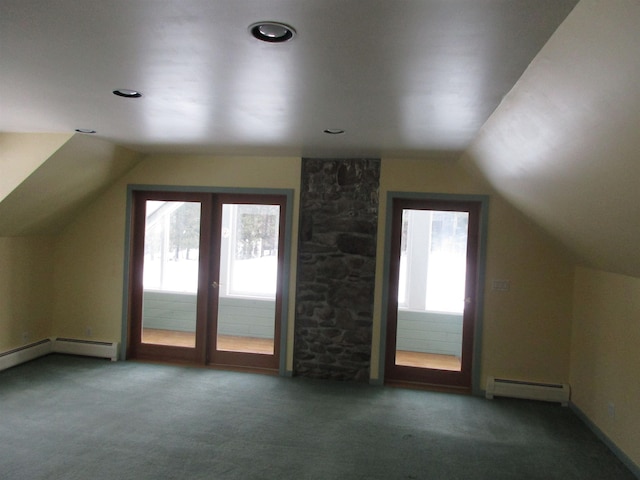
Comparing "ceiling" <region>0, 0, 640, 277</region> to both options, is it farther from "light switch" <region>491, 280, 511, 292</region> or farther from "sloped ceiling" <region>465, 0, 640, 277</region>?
"light switch" <region>491, 280, 511, 292</region>

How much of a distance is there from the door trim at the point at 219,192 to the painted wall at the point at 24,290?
3.23 feet

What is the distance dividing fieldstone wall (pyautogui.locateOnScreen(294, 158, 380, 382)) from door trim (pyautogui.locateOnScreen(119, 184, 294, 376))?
5.2 inches

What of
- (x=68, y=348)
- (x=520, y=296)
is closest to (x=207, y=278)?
(x=68, y=348)

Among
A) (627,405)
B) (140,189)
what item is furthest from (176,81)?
(627,405)

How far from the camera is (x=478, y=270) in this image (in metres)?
4.75

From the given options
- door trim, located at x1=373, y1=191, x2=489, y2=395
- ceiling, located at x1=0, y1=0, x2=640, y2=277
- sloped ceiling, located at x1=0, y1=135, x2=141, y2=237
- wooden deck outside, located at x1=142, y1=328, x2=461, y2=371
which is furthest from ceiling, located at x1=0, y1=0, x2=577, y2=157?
wooden deck outside, located at x1=142, y1=328, x2=461, y2=371

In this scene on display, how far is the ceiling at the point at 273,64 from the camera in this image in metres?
1.69

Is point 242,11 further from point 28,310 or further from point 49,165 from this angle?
point 28,310

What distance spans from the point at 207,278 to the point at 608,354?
13.6 ft

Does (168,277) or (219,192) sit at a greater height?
(219,192)

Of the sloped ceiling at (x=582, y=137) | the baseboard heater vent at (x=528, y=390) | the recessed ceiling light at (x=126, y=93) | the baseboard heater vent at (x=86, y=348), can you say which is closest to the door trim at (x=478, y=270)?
the baseboard heater vent at (x=528, y=390)

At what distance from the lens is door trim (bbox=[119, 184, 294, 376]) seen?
5066 mm

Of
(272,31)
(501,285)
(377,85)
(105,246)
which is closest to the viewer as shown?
(272,31)

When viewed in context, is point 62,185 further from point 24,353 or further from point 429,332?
point 429,332
